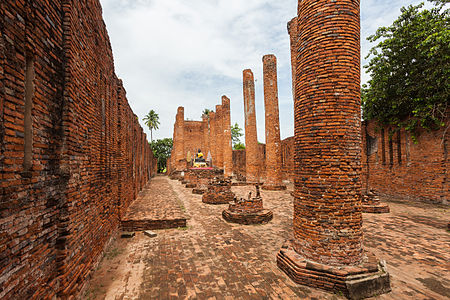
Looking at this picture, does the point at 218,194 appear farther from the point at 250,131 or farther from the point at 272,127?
the point at 250,131

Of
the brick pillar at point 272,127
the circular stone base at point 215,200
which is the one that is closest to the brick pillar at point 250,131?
the brick pillar at point 272,127

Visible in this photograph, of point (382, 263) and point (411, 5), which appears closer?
point (382, 263)

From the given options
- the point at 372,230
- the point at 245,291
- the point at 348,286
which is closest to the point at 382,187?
the point at 372,230

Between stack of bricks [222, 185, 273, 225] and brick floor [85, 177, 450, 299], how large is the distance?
339 millimetres

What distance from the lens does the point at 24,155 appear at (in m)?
2.23

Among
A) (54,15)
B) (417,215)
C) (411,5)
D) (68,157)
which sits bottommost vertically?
(417,215)

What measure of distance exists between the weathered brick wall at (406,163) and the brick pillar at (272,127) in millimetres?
5203

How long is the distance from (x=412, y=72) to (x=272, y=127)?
7642 millimetres

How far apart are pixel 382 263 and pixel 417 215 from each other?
6.07m

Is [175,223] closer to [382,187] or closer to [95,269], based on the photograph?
[95,269]

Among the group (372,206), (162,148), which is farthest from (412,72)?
(162,148)

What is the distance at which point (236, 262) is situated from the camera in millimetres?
4336

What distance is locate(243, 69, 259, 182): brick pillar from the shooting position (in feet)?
55.4

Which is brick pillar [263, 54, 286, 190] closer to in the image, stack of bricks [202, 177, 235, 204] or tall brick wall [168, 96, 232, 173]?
stack of bricks [202, 177, 235, 204]
